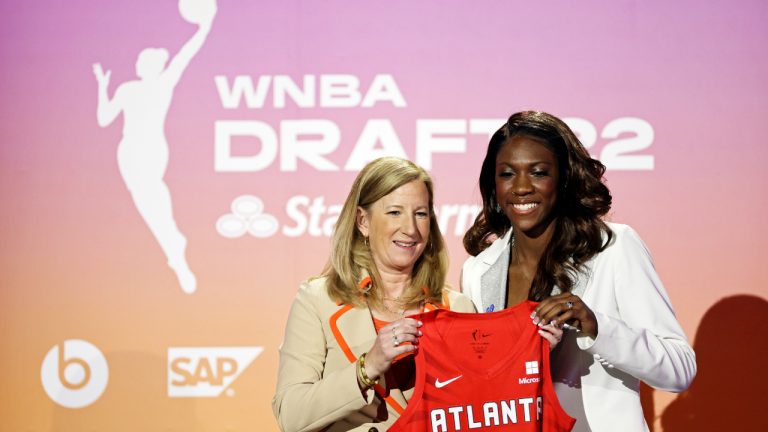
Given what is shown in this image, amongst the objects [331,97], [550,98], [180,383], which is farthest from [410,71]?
[180,383]

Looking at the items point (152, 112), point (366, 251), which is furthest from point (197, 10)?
point (366, 251)

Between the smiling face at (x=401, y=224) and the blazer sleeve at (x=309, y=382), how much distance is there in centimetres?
27

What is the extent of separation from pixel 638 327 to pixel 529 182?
56 centimetres

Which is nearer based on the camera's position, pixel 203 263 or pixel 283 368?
pixel 283 368

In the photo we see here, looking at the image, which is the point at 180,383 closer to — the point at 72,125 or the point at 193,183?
the point at 193,183

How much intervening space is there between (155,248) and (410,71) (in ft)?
5.73

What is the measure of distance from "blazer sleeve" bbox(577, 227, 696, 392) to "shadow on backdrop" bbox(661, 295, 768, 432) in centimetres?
211

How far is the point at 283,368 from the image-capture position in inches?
89.3

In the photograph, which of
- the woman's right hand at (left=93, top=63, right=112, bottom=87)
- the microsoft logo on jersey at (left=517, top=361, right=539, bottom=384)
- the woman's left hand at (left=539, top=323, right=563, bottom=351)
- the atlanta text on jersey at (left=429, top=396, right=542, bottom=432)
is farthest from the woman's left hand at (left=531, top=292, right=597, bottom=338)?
the woman's right hand at (left=93, top=63, right=112, bottom=87)

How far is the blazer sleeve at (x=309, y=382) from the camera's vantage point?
6.77ft

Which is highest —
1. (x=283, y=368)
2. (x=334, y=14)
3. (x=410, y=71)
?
(x=334, y=14)

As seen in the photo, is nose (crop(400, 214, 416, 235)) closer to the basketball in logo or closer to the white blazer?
the white blazer

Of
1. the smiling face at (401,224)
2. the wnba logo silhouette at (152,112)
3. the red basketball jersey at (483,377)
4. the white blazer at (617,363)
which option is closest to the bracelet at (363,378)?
the red basketball jersey at (483,377)

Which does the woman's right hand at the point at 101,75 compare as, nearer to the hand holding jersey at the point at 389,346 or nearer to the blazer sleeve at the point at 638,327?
the hand holding jersey at the point at 389,346
